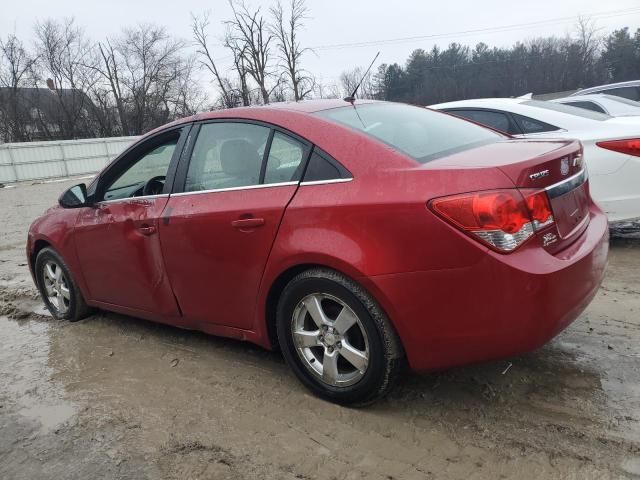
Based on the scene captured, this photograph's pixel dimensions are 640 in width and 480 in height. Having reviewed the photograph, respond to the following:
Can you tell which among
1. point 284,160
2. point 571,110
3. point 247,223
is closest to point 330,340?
point 247,223

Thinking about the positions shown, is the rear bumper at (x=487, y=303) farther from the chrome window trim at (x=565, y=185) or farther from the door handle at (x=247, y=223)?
the door handle at (x=247, y=223)

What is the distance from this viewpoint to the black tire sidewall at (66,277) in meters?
4.55

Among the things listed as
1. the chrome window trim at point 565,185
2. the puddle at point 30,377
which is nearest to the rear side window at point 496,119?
the chrome window trim at point 565,185

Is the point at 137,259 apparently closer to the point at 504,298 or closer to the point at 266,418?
the point at 266,418

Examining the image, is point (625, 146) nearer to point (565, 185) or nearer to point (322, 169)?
point (565, 185)

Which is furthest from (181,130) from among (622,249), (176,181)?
(622,249)

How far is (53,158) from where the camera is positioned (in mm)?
29672

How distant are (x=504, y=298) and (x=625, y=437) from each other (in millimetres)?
842

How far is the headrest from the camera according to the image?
3137 mm

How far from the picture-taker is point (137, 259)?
3699 mm

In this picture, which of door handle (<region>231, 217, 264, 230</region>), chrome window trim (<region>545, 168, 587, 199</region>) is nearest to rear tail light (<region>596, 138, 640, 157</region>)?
chrome window trim (<region>545, 168, 587, 199</region>)

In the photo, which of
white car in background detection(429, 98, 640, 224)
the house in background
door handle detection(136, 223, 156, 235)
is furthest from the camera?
the house in background

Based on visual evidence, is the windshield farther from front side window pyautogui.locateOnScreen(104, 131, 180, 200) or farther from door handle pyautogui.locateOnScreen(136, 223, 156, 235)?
door handle pyautogui.locateOnScreen(136, 223, 156, 235)

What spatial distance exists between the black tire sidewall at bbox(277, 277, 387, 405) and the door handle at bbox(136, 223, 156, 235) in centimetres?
110
